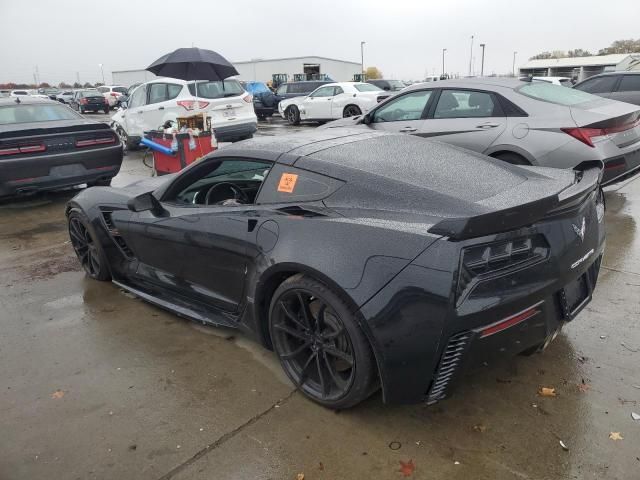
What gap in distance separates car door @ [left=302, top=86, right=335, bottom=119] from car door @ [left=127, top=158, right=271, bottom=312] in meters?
13.8

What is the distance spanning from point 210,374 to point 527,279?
1.85 metres

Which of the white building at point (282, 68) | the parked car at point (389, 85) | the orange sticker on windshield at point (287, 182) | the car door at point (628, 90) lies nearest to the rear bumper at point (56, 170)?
the orange sticker on windshield at point (287, 182)

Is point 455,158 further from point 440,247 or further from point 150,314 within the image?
point 150,314

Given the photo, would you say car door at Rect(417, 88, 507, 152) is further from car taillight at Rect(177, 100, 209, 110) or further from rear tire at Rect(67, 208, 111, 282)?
car taillight at Rect(177, 100, 209, 110)

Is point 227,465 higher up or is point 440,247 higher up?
point 440,247

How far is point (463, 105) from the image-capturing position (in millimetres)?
5805

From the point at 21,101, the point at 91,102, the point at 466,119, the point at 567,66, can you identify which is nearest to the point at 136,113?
the point at 21,101

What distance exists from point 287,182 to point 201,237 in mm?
698

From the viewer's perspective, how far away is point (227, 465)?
2.25 m

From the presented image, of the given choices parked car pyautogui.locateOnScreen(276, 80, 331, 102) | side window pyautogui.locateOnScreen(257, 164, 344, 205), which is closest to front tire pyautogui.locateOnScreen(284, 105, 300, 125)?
parked car pyautogui.locateOnScreen(276, 80, 331, 102)

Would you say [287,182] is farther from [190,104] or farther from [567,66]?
[567,66]

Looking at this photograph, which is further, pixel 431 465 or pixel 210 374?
pixel 210 374

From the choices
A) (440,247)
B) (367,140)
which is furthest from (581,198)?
(367,140)

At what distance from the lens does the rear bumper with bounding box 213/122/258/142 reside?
36.2ft
